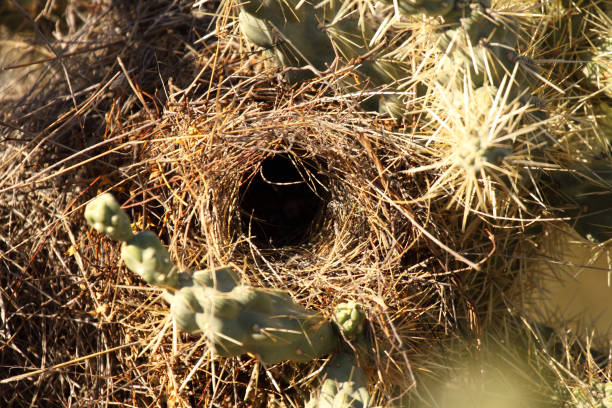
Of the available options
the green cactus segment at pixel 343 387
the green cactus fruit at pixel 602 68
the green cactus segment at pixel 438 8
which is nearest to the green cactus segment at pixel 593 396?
the green cactus segment at pixel 343 387

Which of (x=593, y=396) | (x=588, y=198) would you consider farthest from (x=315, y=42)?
(x=593, y=396)

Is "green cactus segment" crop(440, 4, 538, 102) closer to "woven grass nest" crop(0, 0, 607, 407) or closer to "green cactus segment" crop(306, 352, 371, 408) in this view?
"woven grass nest" crop(0, 0, 607, 407)

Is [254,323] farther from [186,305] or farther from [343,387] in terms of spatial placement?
[343,387]

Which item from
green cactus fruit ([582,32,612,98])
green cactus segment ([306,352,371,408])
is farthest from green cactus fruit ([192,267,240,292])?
green cactus fruit ([582,32,612,98])

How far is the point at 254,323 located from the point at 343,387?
250mm

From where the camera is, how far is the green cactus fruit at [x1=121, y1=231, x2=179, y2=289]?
106 cm

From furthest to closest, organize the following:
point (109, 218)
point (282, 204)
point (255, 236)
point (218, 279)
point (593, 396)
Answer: point (282, 204) → point (255, 236) → point (593, 396) → point (218, 279) → point (109, 218)

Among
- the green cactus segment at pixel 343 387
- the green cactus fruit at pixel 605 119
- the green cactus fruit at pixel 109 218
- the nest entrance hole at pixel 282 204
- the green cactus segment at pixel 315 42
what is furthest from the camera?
the nest entrance hole at pixel 282 204

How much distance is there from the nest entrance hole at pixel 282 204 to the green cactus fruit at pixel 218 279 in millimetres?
610

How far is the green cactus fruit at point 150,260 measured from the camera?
3.47 feet

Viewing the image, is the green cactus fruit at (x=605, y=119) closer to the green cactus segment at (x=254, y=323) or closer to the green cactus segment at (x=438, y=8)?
the green cactus segment at (x=438, y=8)

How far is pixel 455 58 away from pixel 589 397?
852 mm

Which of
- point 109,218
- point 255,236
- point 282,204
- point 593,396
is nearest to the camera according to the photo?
point 109,218

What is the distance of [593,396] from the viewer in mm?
1421
